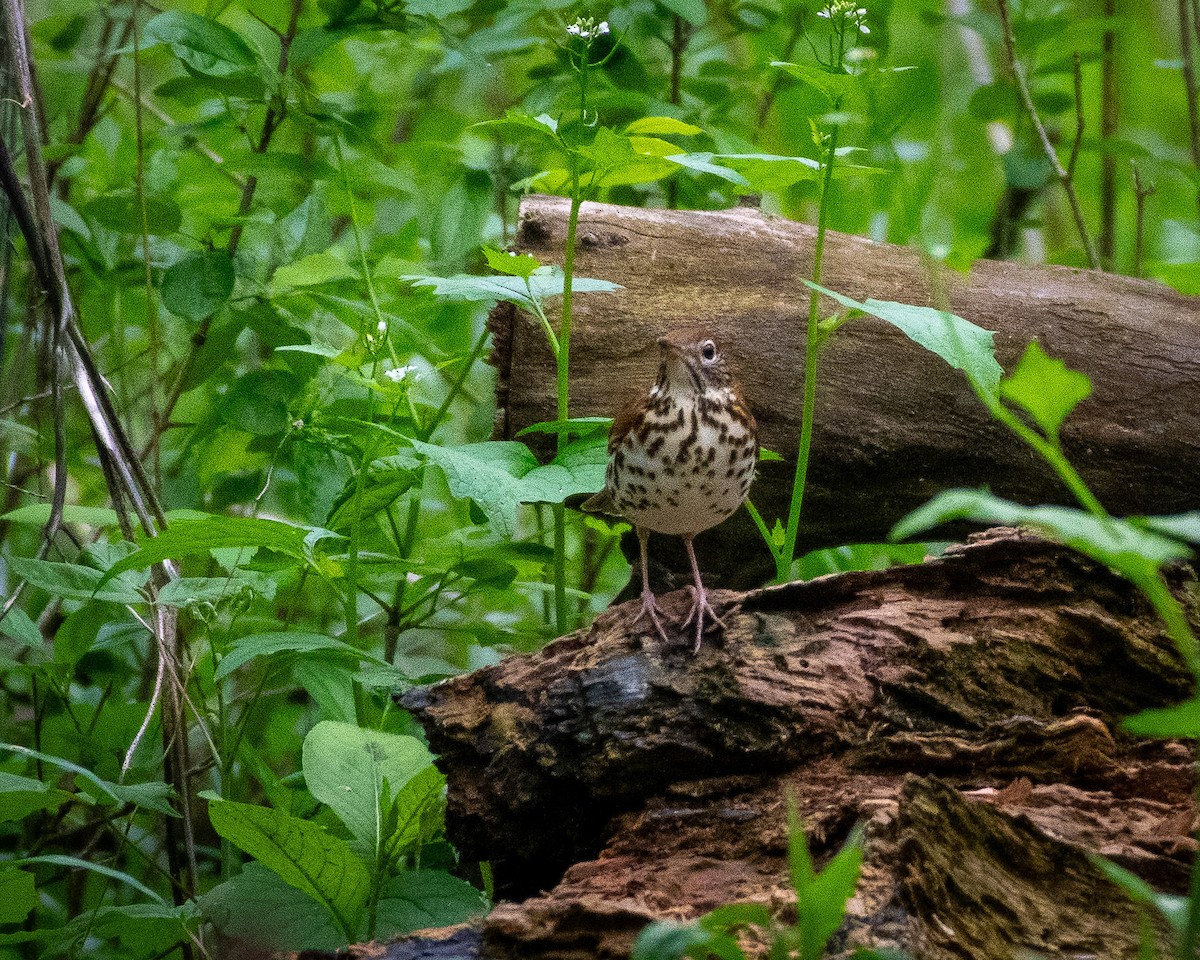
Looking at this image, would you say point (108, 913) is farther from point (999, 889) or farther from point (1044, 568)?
point (1044, 568)

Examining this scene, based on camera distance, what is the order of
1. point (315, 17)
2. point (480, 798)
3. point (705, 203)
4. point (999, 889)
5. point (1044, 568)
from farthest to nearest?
point (315, 17) < point (705, 203) < point (1044, 568) < point (480, 798) < point (999, 889)

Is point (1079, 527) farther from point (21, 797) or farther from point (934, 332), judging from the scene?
point (21, 797)

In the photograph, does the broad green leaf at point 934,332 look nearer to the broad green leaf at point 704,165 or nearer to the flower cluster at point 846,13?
the broad green leaf at point 704,165

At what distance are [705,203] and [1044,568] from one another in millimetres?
2165

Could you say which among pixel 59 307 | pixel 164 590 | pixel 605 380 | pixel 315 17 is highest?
pixel 315 17

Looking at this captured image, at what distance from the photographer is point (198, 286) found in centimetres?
322

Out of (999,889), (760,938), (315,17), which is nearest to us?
(760,938)

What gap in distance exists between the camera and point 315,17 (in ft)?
16.4

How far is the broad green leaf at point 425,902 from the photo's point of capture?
2250 mm

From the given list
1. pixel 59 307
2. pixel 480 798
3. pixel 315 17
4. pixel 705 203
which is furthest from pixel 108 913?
pixel 315 17

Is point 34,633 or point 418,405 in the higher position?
point 418,405

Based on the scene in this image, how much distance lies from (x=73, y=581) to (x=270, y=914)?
33.4 inches

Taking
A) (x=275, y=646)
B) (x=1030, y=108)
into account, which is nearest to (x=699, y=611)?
(x=275, y=646)

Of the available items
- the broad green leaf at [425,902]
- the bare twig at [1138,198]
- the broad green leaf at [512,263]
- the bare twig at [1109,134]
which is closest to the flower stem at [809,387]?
the broad green leaf at [512,263]
